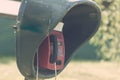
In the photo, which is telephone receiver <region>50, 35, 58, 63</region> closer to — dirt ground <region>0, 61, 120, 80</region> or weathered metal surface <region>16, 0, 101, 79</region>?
weathered metal surface <region>16, 0, 101, 79</region>

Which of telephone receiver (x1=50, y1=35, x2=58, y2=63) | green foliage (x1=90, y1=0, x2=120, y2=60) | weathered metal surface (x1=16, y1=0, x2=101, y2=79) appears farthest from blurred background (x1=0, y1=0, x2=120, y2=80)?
weathered metal surface (x1=16, y1=0, x2=101, y2=79)

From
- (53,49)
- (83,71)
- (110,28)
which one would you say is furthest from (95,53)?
(53,49)

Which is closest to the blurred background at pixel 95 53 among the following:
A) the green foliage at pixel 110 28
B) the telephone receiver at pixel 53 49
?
the green foliage at pixel 110 28

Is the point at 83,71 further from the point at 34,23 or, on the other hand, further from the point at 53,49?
the point at 34,23

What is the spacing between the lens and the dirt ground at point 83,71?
21.1 ft

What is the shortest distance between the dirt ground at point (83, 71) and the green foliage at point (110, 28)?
1.85 feet

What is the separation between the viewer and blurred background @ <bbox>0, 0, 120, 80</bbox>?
5.82m

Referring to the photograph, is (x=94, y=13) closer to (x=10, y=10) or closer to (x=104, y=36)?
(x=10, y=10)

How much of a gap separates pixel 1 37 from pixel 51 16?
14.1 feet

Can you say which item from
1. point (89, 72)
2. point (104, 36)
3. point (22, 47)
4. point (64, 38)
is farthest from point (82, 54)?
point (22, 47)

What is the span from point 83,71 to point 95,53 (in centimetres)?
39

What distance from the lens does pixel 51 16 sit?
6.16 ft

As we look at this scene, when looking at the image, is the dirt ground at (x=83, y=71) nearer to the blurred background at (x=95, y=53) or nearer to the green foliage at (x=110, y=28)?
the blurred background at (x=95, y=53)

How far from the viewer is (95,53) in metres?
7.21
